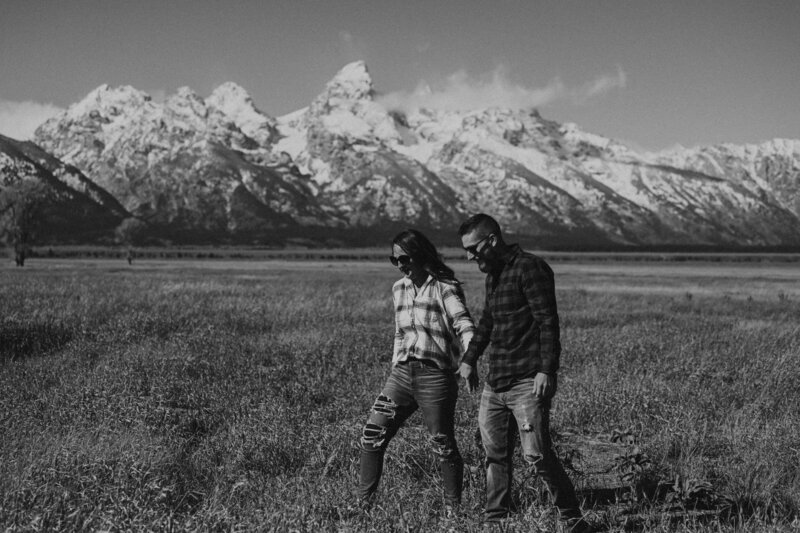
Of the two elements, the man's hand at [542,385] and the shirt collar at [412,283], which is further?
the shirt collar at [412,283]

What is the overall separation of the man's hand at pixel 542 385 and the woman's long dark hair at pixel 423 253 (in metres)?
1.21

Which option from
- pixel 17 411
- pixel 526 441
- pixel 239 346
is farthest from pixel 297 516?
pixel 239 346

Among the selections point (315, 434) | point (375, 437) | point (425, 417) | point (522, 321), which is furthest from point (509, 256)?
point (315, 434)

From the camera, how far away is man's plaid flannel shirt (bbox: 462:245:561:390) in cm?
524

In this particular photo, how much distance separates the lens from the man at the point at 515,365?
17.3 ft

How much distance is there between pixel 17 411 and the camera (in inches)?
295

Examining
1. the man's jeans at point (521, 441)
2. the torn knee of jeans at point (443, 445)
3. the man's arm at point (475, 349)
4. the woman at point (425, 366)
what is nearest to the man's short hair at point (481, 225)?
the woman at point (425, 366)

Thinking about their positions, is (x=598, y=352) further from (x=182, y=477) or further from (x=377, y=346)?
(x=182, y=477)

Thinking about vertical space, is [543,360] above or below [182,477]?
above

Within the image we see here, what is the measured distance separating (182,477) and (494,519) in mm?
3040

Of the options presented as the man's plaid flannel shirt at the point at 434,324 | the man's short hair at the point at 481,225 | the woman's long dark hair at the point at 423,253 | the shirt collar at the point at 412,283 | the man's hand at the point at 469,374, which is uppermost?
the man's short hair at the point at 481,225

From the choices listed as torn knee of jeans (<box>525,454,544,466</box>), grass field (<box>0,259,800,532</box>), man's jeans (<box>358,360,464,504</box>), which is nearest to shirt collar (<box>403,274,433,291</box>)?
man's jeans (<box>358,360,464,504</box>)

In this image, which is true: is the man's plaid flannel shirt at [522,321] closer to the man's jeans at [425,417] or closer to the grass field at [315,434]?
the man's jeans at [425,417]

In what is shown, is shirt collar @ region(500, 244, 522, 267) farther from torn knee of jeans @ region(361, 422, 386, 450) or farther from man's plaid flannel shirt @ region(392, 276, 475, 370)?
torn knee of jeans @ region(361, 422, 386, 450)
